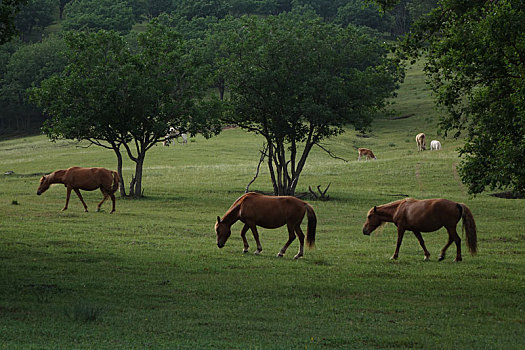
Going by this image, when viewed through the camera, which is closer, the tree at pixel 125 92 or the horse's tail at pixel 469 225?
the horse's tail at pixel 469 225

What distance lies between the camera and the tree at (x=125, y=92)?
3691cm

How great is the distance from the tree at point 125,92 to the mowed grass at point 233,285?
5405mm

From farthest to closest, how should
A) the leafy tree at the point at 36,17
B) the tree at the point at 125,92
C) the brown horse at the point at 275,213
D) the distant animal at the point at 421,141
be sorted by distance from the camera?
the leafy tree at the point at 36,17 → the distant animal at the point at 421,141 → the tree at the point at 125,92 → the brown horse at the point at 275,213

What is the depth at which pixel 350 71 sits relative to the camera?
134ft

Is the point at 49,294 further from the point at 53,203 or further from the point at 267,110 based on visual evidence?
the point at 267,110

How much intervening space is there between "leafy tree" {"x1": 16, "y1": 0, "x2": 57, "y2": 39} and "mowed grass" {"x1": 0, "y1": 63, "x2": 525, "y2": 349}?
13010cm

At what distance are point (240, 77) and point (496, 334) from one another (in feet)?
→ 99.8

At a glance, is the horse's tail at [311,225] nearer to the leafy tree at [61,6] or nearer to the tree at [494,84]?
the tree at [494,84]

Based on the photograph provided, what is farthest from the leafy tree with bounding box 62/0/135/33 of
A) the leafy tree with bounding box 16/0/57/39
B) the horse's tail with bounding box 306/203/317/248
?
the horse's tail with bounding box 306/203/317/248

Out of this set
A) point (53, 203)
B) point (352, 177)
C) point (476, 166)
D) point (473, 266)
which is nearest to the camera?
point (476, 166)

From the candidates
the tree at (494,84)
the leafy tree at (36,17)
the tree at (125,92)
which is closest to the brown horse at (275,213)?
the tree at (494,84)

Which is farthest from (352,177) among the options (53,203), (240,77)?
(53,203)

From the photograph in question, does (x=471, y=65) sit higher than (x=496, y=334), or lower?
higher

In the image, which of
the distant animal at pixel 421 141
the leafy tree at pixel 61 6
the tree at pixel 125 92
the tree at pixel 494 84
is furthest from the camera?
the leafy tree at pixel 61 6
